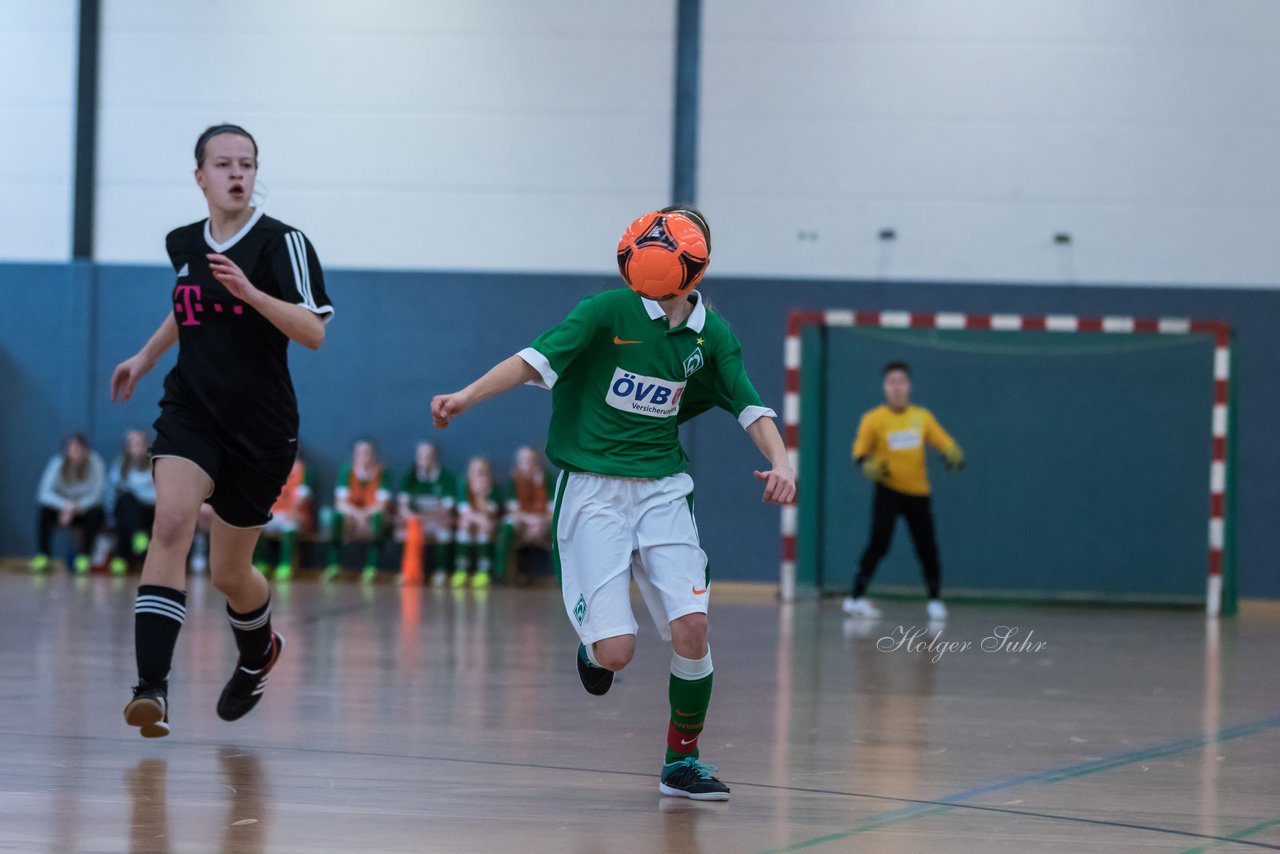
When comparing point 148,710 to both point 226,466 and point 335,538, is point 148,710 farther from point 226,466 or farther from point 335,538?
point 335,538

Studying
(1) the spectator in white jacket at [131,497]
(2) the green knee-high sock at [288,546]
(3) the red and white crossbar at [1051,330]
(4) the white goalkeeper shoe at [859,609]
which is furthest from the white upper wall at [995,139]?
(1) the spectator in white jacket at [131,497]

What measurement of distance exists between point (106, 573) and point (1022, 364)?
7.95m

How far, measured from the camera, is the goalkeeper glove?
416 inches

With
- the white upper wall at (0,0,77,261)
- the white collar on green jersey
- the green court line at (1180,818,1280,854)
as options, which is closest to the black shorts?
the white collar on green jersey

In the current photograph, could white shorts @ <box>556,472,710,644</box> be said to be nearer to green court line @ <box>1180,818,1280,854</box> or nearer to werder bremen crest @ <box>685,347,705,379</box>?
werder bremen crest @ <box>685,347,705,379</box>

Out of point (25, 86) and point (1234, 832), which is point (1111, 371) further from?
point (25, 86)

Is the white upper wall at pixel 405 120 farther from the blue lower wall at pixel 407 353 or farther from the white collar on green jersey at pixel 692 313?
the white collar on green jersey at pixel 692 313

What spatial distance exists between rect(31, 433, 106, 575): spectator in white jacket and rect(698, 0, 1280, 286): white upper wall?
5684 millimetres

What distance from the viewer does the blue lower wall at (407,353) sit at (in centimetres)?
1309

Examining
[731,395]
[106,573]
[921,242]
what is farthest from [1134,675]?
[106,573]

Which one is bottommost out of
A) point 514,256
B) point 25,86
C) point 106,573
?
point 106,573

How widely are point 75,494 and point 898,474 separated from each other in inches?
278

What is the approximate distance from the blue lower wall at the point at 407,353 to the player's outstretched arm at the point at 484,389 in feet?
29.0

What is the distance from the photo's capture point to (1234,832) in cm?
397
